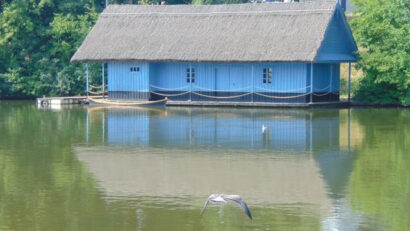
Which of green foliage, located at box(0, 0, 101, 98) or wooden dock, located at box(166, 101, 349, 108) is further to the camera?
green foliage, located at box(0, 0, 101, 98)

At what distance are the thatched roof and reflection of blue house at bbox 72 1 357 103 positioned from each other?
0.05 metres

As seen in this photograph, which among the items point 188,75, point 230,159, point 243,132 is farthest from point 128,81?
point 230,159

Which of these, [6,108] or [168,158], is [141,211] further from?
[6,108]

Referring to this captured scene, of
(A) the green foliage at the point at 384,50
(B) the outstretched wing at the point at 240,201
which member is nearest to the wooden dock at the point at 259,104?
(A) the green foliage at the point at 384,50

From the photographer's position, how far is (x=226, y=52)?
141 feet

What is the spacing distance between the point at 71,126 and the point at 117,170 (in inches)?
479

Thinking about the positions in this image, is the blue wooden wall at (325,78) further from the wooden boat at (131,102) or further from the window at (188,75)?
the wooden boat at (131,102)

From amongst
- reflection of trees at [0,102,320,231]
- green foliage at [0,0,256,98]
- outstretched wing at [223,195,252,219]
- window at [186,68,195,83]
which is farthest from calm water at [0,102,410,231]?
green foliage at [0,0,256,98]

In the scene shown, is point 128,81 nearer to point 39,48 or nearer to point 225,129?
point 39,48

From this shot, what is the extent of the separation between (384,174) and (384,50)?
22.8 metres

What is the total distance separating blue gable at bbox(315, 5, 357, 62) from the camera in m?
43.1

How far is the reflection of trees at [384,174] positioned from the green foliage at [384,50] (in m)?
8.30

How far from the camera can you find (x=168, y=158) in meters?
23.3

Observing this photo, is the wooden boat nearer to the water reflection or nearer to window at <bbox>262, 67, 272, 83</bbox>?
window at <bbox>262, 67, 272, 83</bbox>
